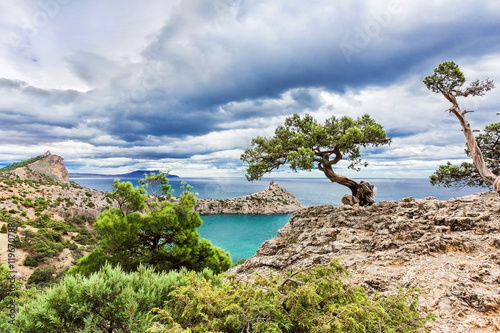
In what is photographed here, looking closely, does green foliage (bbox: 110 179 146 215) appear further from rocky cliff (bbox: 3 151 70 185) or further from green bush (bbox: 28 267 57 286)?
rocky cliff (bbox: 3 151 70 185)

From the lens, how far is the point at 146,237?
38.0 feet

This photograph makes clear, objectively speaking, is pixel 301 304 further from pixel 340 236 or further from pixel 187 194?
pixel 187 194

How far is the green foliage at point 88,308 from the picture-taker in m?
3.07

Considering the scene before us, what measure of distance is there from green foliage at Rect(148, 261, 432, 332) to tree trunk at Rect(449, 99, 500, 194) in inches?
451

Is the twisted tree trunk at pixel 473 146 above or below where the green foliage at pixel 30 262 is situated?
above

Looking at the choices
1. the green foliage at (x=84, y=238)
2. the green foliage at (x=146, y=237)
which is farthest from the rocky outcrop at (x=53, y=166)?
the green foliage at (x=146, y=237)

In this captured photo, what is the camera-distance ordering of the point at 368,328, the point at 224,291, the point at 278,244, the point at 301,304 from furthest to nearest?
the point at 278,244, the point at 224,291, the point at 301,304, the point at 368,328

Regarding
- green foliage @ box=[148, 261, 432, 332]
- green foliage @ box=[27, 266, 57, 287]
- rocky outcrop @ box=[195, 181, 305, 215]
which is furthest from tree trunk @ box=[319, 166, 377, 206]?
rocky outcrop @ box=[195, 181, 305, 215]

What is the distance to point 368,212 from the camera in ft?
31.9

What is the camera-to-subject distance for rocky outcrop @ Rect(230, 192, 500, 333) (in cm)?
370

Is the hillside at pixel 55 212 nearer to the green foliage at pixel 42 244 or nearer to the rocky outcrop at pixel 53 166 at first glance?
the green foliage at pixel 42 244

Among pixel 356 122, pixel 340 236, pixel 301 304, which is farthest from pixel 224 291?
pixel 356 122

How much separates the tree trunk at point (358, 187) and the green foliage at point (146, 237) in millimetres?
7773

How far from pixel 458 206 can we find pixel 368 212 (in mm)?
2939
